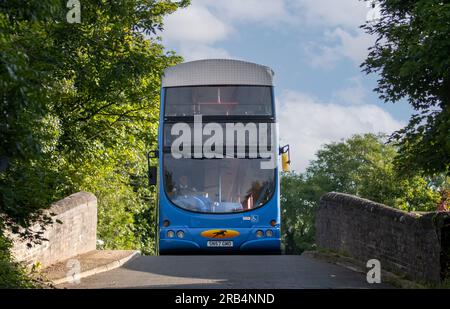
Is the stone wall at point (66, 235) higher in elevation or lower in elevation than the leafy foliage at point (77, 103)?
lower

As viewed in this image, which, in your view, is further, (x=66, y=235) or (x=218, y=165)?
(x=66, y=235)

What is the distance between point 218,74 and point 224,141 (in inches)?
71.4

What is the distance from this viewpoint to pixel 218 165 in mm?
19078

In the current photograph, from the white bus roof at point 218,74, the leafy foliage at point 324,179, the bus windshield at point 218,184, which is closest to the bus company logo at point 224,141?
the bus windshield at point 218,184

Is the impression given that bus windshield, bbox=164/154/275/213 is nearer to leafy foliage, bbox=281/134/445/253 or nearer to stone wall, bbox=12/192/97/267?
stone wall, bbox=12/192/97/267

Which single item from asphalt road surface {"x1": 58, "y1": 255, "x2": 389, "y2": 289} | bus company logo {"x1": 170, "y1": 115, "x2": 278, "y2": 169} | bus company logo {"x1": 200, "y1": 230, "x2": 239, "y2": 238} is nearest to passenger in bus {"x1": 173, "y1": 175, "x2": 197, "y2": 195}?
bus company logo {"x1": 170, "y1": 115, "x2": 278, "y2": 169}

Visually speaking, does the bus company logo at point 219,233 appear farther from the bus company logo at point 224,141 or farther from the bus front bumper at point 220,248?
the bus company logo at point 224,141

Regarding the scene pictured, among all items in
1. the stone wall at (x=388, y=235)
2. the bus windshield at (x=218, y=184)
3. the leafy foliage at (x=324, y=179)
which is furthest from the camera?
the leafy foliage at (x=324, y=179)

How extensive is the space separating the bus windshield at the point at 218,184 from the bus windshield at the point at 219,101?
1.12m

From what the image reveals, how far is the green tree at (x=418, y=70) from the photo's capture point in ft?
50.2

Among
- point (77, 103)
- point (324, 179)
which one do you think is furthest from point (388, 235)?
point (324, 179)

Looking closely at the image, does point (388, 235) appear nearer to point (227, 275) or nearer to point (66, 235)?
point (227, 275)
